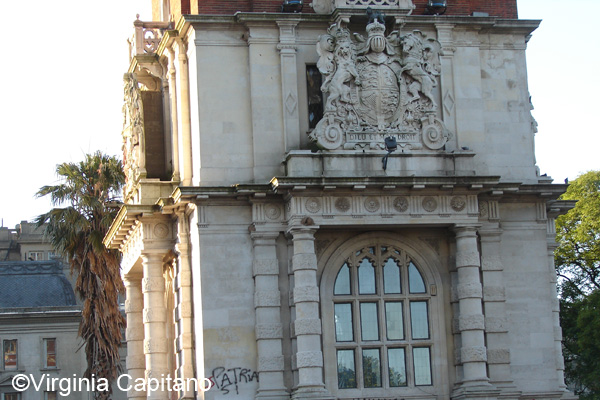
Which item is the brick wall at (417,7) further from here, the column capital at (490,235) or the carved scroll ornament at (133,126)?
the column capital at (490,235)

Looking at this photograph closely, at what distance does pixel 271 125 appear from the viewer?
30344 millimetres

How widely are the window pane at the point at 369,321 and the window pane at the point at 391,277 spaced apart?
1.91 feet

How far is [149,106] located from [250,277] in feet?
23.5

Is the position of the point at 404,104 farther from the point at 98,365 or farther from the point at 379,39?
the point at 98,365

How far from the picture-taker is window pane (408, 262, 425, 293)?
3053cm

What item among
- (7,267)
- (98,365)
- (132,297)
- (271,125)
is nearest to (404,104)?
(271,125)

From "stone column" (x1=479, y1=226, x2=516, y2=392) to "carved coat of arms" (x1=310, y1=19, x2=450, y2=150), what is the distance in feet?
9.64

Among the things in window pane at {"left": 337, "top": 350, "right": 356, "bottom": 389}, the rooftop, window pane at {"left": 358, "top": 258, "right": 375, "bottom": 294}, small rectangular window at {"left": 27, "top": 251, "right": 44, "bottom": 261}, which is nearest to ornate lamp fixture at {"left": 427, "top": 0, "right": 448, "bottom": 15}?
window pane at {"left": 358, "top": 258, "right": 375, "bottom": 294}

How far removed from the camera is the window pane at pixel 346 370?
1170 inches

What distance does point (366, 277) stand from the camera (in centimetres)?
3038

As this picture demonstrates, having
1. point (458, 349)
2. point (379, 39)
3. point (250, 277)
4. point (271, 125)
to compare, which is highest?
point (379, 39)

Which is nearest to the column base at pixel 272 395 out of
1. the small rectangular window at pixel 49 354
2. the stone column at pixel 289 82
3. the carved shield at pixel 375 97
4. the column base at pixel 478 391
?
the column base at pixel 478 391

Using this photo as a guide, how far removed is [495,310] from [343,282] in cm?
393

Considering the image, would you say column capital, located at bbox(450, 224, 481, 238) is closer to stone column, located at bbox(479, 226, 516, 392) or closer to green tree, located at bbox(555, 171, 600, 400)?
stone column, located at bbox(479, 226, 516, 392)
